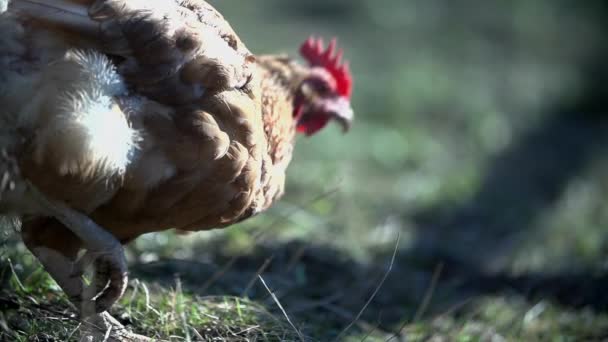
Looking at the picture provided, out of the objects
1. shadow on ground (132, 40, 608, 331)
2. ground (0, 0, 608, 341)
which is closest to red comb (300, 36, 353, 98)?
ground (0, 0, 608, 341)

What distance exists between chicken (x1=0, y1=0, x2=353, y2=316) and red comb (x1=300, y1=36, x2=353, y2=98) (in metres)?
1.01

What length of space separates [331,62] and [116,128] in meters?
1.76

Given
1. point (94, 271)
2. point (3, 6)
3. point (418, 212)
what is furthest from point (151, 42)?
point (418, 212)

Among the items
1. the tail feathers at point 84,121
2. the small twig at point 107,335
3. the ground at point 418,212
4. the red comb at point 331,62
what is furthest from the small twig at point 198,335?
the red comb at point 331,62

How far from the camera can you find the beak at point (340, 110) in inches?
156

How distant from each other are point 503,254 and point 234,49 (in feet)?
9.28

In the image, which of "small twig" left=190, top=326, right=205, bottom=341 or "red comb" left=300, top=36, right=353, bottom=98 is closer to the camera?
"small twig" left=190, top=326, right=205, bottom=341

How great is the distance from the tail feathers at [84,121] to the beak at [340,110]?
58.8 inches

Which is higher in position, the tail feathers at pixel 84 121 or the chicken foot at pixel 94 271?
the tail feathers at pixel 84 121

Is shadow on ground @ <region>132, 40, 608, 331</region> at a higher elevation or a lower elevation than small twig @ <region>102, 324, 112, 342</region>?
lower

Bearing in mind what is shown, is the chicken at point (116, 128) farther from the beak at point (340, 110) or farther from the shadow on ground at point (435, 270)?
the beak at point (340, 110)

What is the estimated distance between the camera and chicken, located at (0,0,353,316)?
254 centimetres

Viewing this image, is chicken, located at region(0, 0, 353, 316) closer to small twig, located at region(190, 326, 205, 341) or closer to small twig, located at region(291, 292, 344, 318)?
small twig, located at region(190, 326, 205, 341)

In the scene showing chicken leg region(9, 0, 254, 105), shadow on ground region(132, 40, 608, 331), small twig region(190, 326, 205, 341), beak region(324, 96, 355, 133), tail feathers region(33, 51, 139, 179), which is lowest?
shadow on ground region(132, 40, 608, 331)
